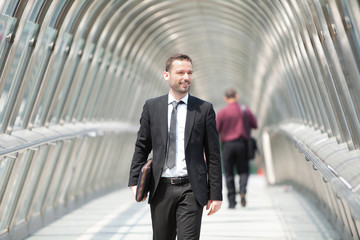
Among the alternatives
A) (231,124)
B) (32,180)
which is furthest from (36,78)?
(231,124)

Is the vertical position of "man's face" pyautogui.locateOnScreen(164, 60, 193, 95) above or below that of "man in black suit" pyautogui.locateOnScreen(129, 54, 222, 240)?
above

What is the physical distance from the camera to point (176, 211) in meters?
4.85

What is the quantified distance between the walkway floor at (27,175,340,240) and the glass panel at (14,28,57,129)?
1628 mm

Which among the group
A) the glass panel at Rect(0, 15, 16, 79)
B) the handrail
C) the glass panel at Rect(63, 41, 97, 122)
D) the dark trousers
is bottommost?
the dark trousers

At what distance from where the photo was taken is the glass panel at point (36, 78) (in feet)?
29.8

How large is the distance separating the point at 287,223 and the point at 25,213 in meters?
3.61

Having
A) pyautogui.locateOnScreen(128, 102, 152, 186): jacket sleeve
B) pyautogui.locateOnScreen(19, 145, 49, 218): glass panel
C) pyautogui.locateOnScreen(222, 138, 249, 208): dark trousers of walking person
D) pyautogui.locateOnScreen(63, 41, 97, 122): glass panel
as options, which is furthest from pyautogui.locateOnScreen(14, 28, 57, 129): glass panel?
pyautogui.locateOnScreen(128, 102, 152, 186): jacket sleeve

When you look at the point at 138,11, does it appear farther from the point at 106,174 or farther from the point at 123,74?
the point at 106,174

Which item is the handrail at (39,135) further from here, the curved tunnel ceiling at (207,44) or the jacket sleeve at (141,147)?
the jacket sleeve at (141,147)

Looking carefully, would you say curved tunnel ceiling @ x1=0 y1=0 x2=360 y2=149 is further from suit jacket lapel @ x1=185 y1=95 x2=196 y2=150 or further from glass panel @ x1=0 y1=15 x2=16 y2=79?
suit jacket lapel @ x1=185 y1=95 x2=196 y2=150

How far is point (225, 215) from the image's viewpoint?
1019cm

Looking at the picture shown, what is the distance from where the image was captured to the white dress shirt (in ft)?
15.7

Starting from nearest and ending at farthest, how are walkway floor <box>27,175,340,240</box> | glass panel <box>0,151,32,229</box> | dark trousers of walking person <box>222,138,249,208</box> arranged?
glass panel <box>0,151,32,229</box>, walkway floor <box>27,175,340,240</box>, dark trousers of walking person <box>222,138,249,208</box>

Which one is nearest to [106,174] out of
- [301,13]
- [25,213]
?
[25,213]
